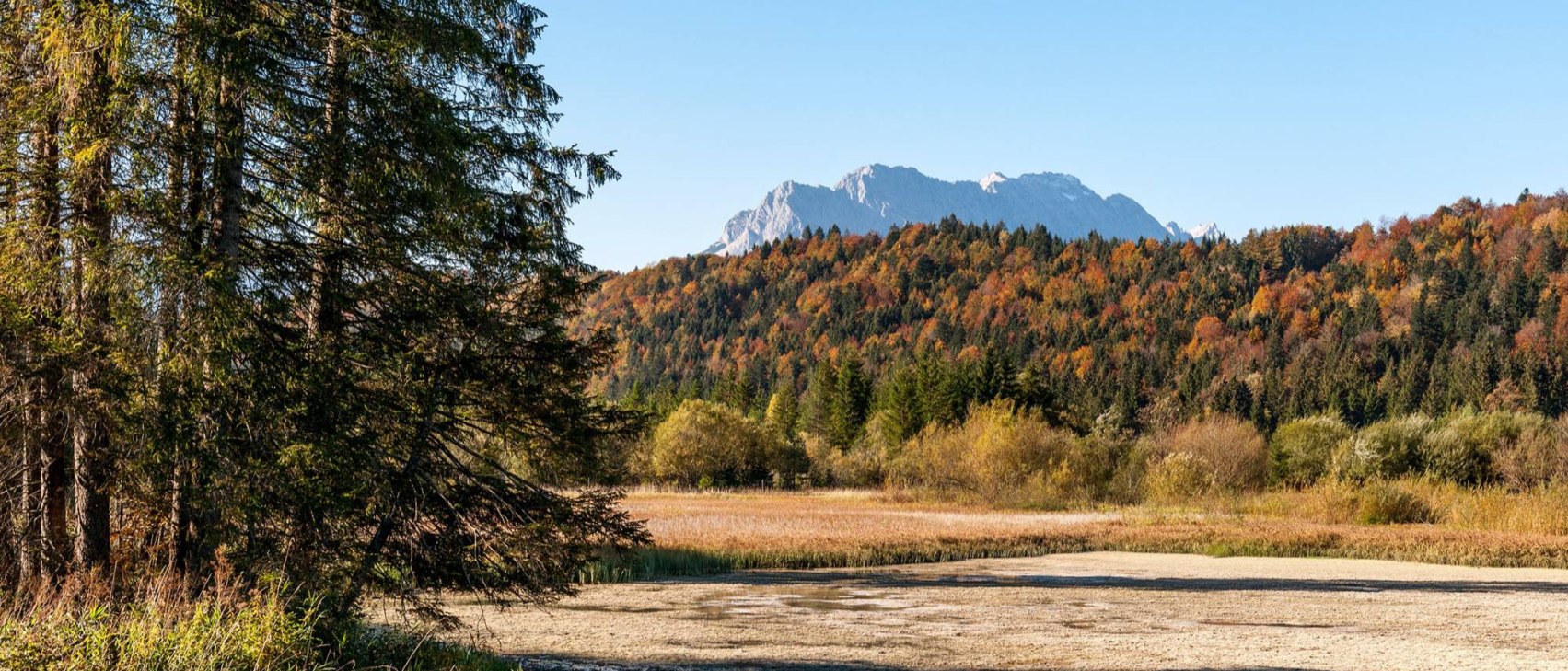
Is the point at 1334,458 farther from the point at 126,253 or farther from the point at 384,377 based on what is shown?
the point at 126,253

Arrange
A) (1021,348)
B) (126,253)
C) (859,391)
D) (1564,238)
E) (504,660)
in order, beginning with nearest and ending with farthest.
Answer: (126,253) → (504,660) → (859,391) → (1564,238) → (1021,348)

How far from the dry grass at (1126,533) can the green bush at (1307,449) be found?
663 cm

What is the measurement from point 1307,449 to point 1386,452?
157 inches

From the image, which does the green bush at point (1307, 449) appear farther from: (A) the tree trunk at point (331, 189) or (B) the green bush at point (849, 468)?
(A) the tree trunk at point (331, 189)

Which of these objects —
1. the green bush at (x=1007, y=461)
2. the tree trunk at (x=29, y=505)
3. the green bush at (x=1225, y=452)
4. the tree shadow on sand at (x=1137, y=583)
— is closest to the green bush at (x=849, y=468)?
the green bush at (x=1007, y=461)

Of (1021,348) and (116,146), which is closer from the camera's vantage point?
(116,146)

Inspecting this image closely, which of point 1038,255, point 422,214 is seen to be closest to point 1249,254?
point 1038,255

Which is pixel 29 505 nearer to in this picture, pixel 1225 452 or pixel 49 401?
pixel 49 401

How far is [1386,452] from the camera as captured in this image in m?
45.8

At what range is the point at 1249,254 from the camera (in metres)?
151

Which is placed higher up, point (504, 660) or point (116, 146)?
point (116, 146)

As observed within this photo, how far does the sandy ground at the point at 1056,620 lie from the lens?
13219 mm

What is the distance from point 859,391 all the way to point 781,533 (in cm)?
5762

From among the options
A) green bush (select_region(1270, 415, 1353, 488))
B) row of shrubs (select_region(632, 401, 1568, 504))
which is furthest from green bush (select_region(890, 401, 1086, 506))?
green bush (select_region(1270, 415, 1353, 488))
